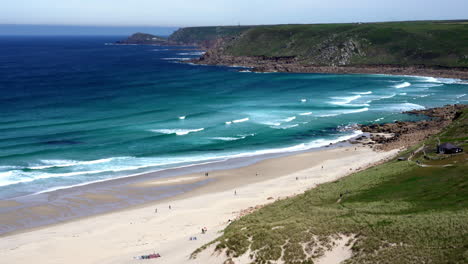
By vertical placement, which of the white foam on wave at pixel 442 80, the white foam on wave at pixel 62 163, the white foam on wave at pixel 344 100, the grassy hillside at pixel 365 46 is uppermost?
the grassy hillside at pixel 365 46

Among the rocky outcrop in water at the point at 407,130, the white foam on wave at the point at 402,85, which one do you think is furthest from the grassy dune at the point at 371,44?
the rocky outcrop in water at the point at 407,130

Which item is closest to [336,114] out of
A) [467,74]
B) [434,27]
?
[467,74]

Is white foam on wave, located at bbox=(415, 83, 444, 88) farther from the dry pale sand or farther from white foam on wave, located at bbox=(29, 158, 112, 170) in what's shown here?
white foam on wave, located at bbox=(29, 158, 112, 170)

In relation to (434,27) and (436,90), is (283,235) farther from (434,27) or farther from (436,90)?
(434,27)

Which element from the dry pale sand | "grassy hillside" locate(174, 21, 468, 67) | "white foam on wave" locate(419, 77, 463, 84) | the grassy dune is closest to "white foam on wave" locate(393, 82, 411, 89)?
"white foam on wave" locate(419, 77, 463, 84)

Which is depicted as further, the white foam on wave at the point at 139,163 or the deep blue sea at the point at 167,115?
the deep blue sea at the point at 167,115

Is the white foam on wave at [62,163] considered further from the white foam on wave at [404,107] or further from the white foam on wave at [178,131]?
the white foam on wave at [404,107]

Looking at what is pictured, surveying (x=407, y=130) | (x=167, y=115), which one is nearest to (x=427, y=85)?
(x=407, y=130)

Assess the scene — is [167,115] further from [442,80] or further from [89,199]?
[442,80]
